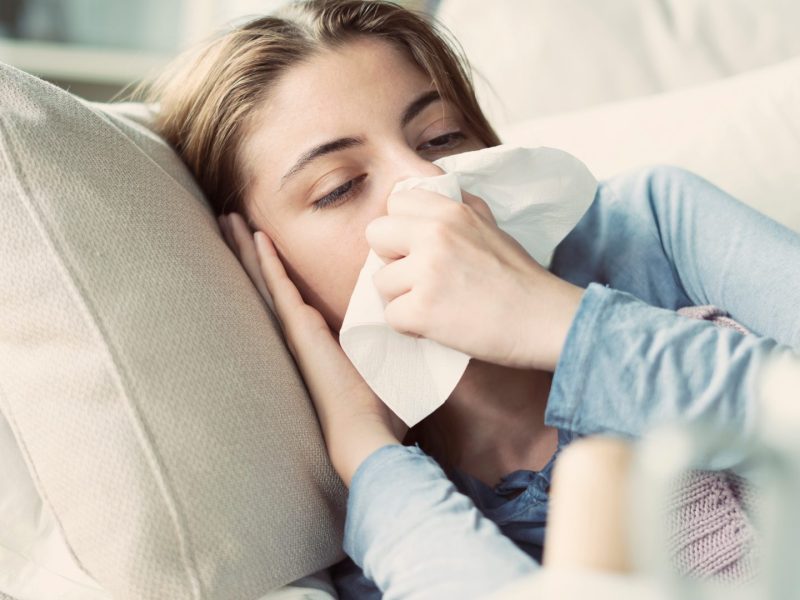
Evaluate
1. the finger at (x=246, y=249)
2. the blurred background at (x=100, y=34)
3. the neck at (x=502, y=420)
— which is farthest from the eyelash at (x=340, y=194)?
the blurred background at (x=100, y=34)

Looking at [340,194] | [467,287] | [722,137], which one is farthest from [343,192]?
[722,137]

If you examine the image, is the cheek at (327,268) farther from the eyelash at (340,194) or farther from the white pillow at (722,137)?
the white pillow at (722,137)

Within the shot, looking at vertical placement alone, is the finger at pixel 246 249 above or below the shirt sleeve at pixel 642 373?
below

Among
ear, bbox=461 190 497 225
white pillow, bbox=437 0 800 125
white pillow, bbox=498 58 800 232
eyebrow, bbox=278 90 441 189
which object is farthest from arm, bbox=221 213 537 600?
white pillow, bbox=437 0 800 125

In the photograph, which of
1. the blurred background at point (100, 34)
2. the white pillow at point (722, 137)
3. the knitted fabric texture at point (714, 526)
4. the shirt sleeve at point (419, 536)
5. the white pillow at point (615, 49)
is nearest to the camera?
the shirt sleeve at point (419, 536)

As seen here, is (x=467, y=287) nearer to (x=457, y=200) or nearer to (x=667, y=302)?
(x=457, y=200)

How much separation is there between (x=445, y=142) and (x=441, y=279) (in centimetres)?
28

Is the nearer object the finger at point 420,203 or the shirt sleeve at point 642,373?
the shirt sleeve at point 642,373

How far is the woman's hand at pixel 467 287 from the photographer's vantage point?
0.69 meters

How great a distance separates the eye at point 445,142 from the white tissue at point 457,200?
0.07 m

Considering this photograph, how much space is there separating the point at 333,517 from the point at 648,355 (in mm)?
334

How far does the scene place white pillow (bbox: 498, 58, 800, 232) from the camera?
1.16 m

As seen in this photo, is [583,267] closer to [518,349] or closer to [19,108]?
[518,349]

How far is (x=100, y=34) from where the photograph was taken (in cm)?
251
